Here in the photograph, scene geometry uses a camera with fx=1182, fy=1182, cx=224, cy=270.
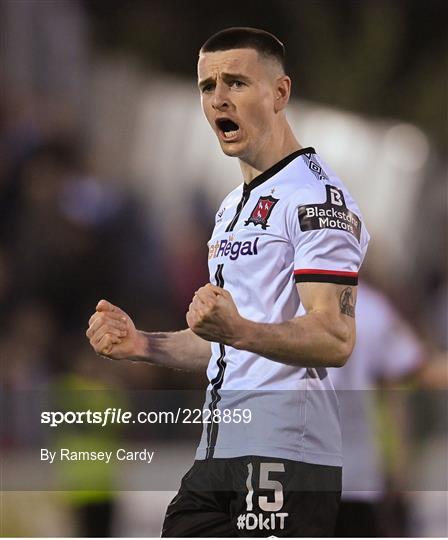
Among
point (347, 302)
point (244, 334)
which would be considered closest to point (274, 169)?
point (347, 302)

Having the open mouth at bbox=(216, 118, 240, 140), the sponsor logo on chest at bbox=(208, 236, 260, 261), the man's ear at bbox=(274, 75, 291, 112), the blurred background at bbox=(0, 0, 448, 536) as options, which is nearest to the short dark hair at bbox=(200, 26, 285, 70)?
the man's ear at bbox=(274, 75, 291, 112)

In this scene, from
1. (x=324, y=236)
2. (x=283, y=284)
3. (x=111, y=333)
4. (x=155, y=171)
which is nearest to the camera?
(x=324, y=236)

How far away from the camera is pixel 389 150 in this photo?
10.2m

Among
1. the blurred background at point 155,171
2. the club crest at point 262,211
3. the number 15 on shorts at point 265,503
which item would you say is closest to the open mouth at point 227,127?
the club crest at point 262,211

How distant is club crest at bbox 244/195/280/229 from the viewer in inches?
159

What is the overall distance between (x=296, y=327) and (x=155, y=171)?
243 inches

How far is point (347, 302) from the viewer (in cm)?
389

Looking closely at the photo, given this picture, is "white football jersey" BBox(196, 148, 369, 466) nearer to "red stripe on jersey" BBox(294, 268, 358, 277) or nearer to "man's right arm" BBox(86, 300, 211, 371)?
"red stripe on jersey" BBox(294, 268, 358, 277)

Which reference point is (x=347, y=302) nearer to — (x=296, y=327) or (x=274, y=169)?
(x=296, y=327)

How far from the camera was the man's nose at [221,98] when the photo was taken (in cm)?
426

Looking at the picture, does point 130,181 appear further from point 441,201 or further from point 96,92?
point 441,201

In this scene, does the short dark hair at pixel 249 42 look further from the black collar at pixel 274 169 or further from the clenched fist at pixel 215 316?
the clenched fist at pixel 215 316

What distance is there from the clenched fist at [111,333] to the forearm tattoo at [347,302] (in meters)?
0.85

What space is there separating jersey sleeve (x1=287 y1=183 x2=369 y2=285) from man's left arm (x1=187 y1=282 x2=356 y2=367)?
0.14 ft
